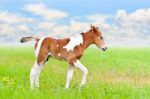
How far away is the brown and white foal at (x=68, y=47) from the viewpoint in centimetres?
1392

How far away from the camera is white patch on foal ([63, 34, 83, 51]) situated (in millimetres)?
14016

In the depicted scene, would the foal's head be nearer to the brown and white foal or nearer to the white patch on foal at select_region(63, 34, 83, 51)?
the brown and white foal

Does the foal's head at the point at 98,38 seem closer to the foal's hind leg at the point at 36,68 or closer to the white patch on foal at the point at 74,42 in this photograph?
the white patch on foal at the point at 74,42

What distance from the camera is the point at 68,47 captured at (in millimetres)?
14016

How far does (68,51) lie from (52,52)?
0.70 meters

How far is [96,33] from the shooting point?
14266 millimetres

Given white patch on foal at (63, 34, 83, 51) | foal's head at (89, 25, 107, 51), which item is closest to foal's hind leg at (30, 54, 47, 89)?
white patch on foal at (63, 34, 83, 51)

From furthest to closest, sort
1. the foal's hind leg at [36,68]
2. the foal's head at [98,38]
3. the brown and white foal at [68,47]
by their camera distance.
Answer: the foal's hind leg at [36,68] < the foal's head at [98,38] < the brown and white foal at [68,47]

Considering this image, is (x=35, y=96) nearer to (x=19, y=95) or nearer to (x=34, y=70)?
(x=19, y=95)

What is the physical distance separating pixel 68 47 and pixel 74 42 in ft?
0.94

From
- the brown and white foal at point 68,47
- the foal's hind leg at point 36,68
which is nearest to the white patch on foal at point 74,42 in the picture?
the brown and white foal at point 68,47

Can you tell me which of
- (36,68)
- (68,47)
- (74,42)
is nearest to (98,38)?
(74,42)

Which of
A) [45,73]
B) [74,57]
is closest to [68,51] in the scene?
[74,57]

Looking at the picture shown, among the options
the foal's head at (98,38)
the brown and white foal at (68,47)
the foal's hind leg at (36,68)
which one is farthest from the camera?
the foal's hind leg at (36,68)
